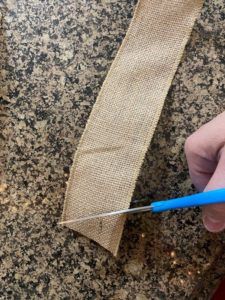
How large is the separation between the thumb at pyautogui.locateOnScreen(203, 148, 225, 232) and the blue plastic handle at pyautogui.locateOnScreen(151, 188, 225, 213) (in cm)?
1

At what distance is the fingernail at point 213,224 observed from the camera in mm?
611

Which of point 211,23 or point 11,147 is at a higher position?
point 211,23

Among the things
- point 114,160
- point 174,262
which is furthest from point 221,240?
point 114,160

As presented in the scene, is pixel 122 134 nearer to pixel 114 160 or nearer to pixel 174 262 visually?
pixel 114 160

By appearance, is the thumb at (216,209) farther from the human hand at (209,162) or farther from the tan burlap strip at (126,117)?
the tan burlap strip at (126,117)

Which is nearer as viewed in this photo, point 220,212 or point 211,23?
point 220,212

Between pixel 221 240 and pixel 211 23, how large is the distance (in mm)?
296

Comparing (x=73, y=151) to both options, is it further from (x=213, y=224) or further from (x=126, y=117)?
(x=213, y=224)

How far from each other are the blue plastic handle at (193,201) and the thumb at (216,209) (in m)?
0.01

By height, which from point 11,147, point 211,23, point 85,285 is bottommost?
point 85,285

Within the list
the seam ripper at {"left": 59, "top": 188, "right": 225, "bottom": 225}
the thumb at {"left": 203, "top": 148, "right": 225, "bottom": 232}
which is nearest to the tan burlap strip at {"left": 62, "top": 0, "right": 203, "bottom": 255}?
the seam ripper at {"left": 59, "top": 188, "right": 225, "bottom": 225}

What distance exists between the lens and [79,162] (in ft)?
2.21

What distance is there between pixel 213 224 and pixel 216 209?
0.03 meters

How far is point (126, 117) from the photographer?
2.27ft
